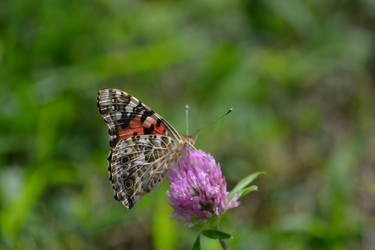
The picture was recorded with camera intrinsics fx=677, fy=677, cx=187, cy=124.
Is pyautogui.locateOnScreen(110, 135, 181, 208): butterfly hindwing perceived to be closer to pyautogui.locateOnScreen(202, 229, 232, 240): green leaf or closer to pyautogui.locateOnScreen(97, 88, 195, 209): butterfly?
pyautogui.locateOnScreen(97, 88, 195, 209): butterfly

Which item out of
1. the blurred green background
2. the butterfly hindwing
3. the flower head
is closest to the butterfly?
the butterfly hindwing

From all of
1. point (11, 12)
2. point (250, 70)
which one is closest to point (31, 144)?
point (11, 12)

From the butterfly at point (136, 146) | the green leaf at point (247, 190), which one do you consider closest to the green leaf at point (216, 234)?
the green leaf at point (247, 190)

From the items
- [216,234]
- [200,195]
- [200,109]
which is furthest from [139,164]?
[200,109]

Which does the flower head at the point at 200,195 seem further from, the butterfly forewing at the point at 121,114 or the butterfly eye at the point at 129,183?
the butterfly forewing at the point at 121,114

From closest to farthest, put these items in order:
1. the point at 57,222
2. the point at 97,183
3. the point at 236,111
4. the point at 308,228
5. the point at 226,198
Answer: the point at 226,198
the point at 308,228
the point at 57,222
the point at 97,183
the point at 236,111

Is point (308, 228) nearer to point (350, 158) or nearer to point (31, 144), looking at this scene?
point (350, 158)
